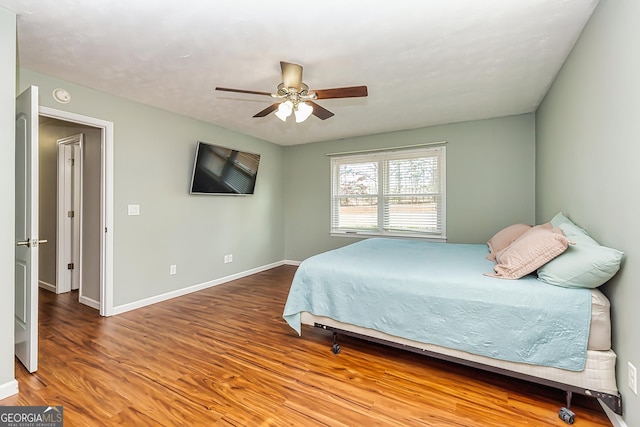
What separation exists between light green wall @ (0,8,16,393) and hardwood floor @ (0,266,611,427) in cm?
30

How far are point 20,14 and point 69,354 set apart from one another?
7.94ft

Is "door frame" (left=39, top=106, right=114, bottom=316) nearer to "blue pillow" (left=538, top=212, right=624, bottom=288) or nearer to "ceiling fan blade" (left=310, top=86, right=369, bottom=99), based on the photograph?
"ceiling fan blade" (left=310, top=86, right=369, bottom=99)

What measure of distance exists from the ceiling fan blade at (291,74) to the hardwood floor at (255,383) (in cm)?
217

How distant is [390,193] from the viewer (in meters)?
4.90

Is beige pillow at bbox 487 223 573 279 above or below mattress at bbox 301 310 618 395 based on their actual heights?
above

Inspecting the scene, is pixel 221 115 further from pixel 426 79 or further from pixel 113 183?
pixel 426 79

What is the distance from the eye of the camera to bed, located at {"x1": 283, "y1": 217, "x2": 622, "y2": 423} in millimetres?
1645

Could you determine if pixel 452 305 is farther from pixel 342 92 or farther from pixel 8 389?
pixel 8 389

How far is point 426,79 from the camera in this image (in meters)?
2.86

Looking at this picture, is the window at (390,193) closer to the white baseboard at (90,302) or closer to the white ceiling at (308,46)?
the white ceiling at (308,46)

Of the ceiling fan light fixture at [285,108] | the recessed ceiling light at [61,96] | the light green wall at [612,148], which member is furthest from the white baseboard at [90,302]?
the light green wall at [612,148]

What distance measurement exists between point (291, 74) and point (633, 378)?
2.74m

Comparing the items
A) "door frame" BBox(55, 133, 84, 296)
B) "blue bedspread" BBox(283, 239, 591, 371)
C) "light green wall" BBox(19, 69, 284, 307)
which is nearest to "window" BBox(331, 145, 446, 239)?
"light green wall" BBox(19, 69, 284, 307)

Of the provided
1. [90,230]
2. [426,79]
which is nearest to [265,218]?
[90,230]
